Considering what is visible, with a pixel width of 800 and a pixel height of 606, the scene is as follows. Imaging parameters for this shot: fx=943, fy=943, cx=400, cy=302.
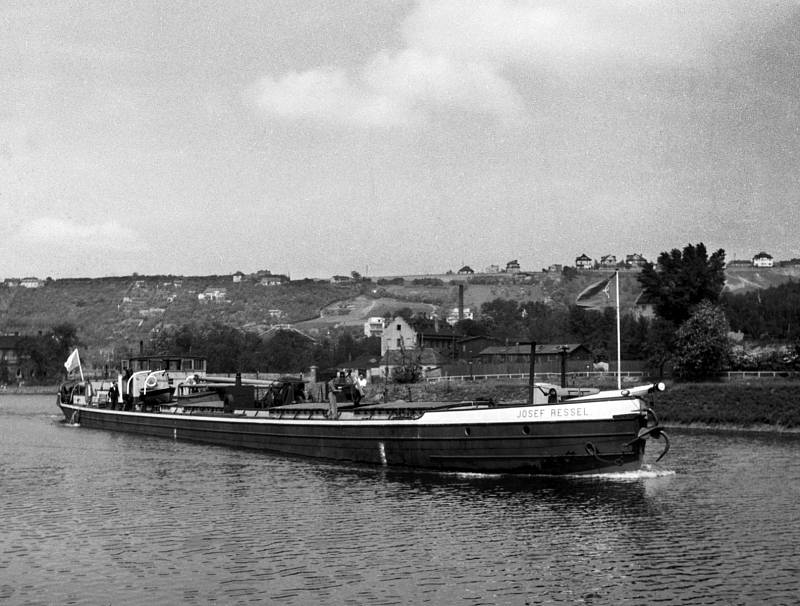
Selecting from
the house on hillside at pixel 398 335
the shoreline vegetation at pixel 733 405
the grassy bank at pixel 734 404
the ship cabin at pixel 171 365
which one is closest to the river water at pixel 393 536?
the shoreline vegetation at pixel 733 405

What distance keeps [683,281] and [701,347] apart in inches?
645

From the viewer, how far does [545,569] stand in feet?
91.7

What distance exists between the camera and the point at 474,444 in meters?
45.9

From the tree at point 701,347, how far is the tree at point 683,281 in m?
10.6

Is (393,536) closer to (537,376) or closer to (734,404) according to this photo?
(734,404)

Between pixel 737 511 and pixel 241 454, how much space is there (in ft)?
104

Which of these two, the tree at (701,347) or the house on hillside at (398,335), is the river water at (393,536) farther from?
the house on hillside at (398,335)

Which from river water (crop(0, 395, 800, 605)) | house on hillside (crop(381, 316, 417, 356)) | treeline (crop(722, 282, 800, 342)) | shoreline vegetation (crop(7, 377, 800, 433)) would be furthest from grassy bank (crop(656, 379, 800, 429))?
house on hillside (crop(381, 316, 417, 356))

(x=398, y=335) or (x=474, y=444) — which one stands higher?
(x=398, y=335)

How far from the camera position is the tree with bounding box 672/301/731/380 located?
91750 millimetres

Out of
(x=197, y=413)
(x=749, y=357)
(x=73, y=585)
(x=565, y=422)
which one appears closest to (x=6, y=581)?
(x=73, y=585)

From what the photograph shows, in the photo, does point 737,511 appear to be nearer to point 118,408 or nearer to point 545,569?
point 545,569

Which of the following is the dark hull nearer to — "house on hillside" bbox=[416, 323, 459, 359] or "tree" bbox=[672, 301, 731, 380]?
"tree" bbox=[672, 301, 731, 380]

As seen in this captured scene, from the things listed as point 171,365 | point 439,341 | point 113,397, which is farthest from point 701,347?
point 439,341
